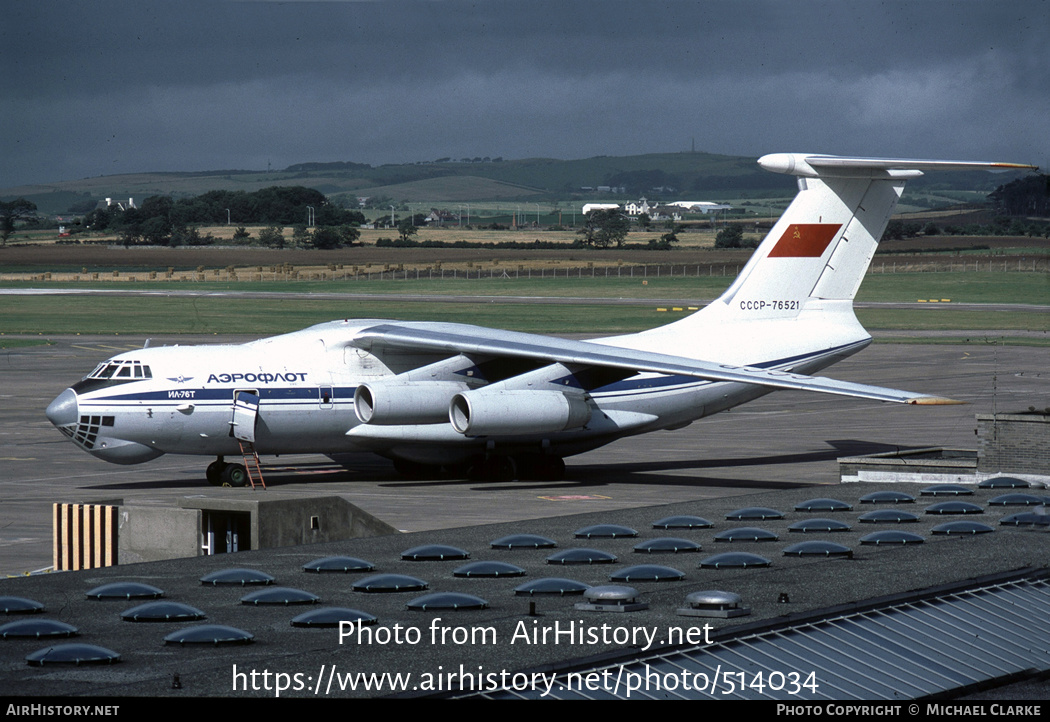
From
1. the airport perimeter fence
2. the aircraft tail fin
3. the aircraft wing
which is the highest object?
the aircraft tail fin

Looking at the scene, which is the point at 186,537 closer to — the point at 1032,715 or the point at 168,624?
the point at 168,624

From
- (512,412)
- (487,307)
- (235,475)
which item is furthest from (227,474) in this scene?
(487,307)

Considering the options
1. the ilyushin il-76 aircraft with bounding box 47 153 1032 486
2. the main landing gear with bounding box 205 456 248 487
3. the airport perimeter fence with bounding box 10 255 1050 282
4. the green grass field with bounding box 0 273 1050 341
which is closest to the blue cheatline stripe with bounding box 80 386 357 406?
the ilyushin il-76 aircraft with bounding box 47 153 1032 486

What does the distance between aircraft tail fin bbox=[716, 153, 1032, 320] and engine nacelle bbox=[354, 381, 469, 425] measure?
840 cm

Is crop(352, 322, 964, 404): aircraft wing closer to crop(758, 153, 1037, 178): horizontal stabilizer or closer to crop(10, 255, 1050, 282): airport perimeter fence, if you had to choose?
crop(758, 153, 1037, 178): horizontal stabilizer

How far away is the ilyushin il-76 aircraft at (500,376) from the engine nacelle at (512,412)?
0.04 metres

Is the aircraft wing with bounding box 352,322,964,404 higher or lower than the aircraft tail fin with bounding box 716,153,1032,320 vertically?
lower

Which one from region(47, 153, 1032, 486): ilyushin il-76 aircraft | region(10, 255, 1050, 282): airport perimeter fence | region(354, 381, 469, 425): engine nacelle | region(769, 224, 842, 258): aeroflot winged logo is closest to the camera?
region(47, 153, 1032, 486): ilyushin il-76 aircraft

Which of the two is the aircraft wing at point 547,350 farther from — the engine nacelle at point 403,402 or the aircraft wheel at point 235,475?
the aircraft wheel at point 235,475

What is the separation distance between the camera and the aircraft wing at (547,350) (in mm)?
32438

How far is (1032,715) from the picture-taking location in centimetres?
1127

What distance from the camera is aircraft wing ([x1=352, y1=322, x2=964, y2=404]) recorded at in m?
32.4

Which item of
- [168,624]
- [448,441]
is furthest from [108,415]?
[168,624]

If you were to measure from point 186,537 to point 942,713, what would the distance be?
14252 millimetres
